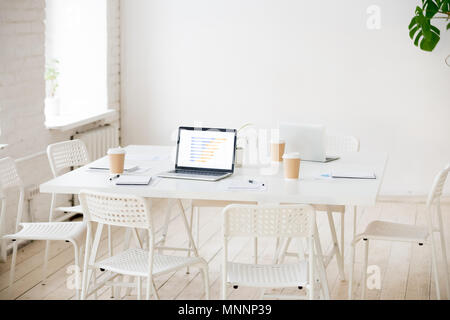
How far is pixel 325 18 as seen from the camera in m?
6.07

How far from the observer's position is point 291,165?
3.54m

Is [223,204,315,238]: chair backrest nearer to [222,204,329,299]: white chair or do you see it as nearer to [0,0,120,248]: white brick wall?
[222,204,329,299]: white chair

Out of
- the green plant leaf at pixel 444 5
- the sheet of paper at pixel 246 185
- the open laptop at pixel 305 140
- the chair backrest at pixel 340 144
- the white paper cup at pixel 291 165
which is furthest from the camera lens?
the green plant leaf at pixel 444 5

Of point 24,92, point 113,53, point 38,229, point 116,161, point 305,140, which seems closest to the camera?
point 116,161

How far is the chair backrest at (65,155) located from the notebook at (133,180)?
2.71 ft

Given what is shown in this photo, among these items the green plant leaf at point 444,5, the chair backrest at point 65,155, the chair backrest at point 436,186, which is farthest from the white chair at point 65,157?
the green plant leaf at point 444,5

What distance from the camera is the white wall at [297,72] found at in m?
6.04

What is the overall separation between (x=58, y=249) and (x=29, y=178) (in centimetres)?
52

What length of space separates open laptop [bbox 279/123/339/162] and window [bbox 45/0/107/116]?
258 centimetres

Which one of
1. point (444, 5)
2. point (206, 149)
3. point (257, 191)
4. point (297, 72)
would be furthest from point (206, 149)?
point (444, 5)

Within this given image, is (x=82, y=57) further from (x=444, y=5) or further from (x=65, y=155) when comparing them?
(x=444, y=5)

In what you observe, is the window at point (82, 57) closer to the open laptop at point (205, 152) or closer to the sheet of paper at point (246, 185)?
the open laptop at point (205, 152)

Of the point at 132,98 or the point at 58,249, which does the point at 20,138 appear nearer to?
the point at 58,249

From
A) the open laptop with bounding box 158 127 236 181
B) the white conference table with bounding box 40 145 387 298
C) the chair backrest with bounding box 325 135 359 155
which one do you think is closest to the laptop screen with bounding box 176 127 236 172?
the open laptop with bounding box 158 127 236 181
